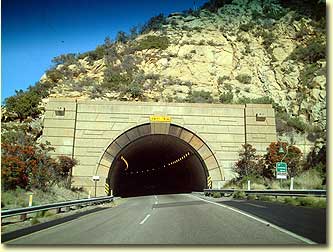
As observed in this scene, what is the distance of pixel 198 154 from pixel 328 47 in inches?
1172

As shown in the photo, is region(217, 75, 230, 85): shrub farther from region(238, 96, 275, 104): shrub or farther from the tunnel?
the tunnel

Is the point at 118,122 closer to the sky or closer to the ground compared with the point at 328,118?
closer to the sky

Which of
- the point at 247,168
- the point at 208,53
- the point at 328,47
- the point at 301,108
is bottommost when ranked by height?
the point at 247,168

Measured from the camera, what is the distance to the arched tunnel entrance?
118 feet

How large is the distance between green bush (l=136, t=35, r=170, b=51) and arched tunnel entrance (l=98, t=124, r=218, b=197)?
1916 centimetres

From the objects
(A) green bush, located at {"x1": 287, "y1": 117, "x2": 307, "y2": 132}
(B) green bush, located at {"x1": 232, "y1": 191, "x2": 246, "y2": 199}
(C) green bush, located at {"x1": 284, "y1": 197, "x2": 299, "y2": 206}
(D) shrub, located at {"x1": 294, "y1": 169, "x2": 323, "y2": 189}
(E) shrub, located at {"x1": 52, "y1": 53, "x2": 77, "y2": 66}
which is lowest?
(B) green bush, located at {"x1": 232, "y1": 191, "x2": 246, "y2": 199}

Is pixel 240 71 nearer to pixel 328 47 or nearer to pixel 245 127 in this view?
pixel 245 127

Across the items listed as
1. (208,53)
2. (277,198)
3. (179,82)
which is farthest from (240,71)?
(277,198)

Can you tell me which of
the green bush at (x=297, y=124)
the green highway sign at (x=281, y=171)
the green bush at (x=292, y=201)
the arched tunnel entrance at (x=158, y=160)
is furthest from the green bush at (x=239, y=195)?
the green bush at (x=297, y=124)

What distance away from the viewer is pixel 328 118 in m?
6.91

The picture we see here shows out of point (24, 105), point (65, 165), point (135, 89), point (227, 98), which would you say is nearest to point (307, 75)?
point (227, 98)

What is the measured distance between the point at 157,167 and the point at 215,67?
18.9m

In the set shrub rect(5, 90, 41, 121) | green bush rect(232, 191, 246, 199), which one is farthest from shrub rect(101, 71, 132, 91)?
green bush rect(232, 191, 246, 199)

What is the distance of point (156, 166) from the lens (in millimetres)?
62281
